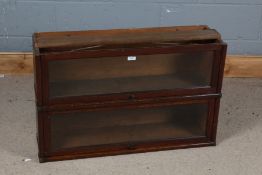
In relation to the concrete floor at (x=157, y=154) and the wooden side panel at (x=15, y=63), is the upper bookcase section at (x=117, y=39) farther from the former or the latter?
the wooden side panel at (x=15, y=63)

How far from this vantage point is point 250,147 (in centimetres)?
228

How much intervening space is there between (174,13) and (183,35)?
0.68 m

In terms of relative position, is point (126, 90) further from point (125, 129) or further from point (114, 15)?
point (114, 15)

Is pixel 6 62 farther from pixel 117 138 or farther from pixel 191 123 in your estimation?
pixel 191 123

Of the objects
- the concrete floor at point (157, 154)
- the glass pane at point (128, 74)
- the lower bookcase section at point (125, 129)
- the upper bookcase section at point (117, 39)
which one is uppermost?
the upper bookcase section at point (117, 39)

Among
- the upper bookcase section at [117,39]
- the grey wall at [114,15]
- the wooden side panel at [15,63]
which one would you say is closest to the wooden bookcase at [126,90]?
the upper bookcase section at [117,39]

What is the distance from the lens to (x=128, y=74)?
6.90 feet

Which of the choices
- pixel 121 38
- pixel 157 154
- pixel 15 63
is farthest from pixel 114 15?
pixel 157 154

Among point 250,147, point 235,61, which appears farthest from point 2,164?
point 235,61

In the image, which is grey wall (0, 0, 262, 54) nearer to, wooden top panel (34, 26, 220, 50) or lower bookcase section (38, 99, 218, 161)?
wooden top panel (34, 26, 220, 50)

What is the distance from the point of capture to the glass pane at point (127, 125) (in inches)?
83.6

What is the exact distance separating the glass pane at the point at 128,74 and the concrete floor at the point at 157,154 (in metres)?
0.29

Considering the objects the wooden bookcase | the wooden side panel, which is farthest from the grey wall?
the wooden bookcase

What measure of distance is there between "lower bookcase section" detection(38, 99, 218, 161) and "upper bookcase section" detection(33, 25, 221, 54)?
247mm
